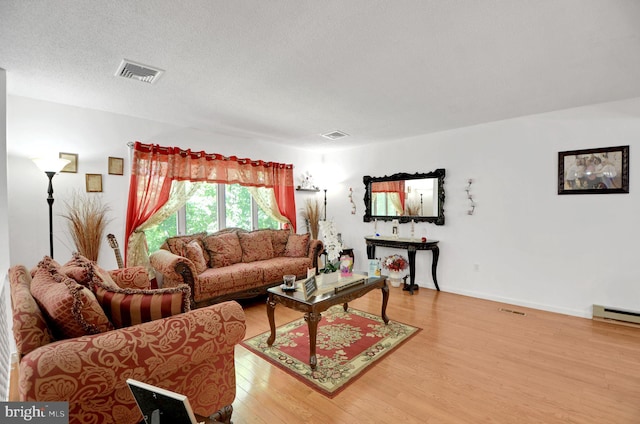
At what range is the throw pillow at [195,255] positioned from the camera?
361 cm

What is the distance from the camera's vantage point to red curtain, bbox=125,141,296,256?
3.66 m

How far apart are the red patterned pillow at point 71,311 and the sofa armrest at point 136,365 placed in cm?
9

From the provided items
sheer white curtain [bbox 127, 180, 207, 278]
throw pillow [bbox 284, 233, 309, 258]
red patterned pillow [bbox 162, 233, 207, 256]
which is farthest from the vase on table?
sheer white curtain [bbox 127, 180, 207, 278]

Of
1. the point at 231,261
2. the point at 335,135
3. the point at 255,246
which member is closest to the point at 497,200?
the point at 335,135

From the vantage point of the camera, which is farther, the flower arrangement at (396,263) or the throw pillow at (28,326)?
the flower arrangement at (396,263)

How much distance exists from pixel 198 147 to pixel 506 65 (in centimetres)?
385

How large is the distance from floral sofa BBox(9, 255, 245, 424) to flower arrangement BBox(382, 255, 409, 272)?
11.0ft

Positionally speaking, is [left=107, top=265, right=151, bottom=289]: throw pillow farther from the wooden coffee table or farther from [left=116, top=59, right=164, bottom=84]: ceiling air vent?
[left=116, top=59, right=164, bottom=84]: ceiling air vent

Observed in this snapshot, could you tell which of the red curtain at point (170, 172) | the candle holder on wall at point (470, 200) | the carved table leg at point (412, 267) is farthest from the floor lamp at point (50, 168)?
the candle holder on wall at point (470, 200)

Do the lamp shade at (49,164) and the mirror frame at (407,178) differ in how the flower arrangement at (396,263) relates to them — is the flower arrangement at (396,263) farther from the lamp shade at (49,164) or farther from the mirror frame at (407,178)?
the lamp shade at (49,164)

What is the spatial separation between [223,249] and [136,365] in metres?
2.88

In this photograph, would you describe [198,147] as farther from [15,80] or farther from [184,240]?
[15,80]

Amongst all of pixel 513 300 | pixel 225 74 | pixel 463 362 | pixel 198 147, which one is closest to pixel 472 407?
pixel 463 362

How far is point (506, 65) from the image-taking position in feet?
7.75
